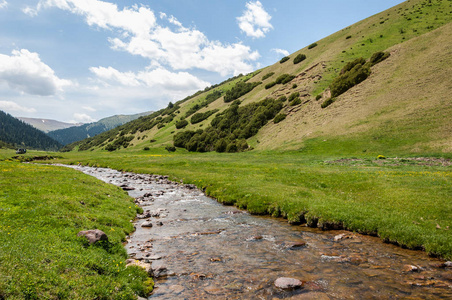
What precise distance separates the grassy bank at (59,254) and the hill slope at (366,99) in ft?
158

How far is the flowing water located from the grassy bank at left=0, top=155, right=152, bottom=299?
1295 millimetres

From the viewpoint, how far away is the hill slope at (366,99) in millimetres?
46781

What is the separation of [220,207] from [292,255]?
1170 centimetres

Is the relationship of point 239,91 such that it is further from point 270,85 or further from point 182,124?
point 182,124

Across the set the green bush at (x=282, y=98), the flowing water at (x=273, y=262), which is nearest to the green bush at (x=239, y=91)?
the green bush at (x=282, y=98)

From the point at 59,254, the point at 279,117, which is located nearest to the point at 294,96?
the point at 279,117

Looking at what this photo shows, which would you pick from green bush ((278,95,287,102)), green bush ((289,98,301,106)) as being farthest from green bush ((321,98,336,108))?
green bush ((278,95,287,102))

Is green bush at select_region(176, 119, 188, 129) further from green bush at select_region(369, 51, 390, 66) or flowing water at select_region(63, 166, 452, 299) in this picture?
flowing water at select_region(63, 166, 452, 299)

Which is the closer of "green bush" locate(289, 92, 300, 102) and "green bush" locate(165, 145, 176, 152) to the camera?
"green bush" locate(289, 92, 300, 102)

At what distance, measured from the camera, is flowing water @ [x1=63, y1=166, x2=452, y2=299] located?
9266 millimetres

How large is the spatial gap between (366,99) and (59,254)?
7205 centimetres

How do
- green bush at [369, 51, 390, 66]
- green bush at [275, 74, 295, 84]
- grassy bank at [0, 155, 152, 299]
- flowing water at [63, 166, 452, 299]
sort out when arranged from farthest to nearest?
green bush at [275, 74, 295, 84], green bush at [369, 51, 390, 66], flowing water at [63, 166, 452, 299], grassy bank at [0, 155, 152, 299]

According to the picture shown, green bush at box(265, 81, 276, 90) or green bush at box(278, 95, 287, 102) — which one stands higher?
green bush at box(265, 81, 276, 90)

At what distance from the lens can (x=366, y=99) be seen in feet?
204
